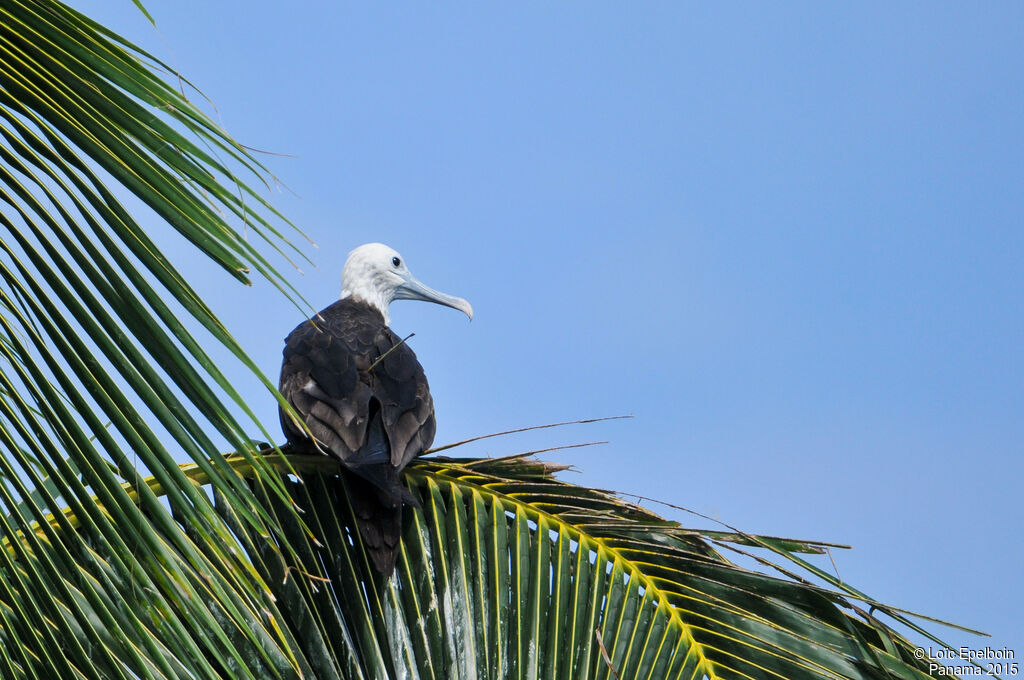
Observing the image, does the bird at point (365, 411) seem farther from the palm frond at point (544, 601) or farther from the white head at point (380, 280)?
the white head at point (380, 280)

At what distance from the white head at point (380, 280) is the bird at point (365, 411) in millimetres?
1763

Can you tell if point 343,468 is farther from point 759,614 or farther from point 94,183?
point 94,183

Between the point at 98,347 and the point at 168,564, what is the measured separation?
0.26m

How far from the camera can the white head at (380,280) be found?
6.28m

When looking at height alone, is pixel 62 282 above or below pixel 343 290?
below

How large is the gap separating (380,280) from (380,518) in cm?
358

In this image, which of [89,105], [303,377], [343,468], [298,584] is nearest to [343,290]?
[303,377]

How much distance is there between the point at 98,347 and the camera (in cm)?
123

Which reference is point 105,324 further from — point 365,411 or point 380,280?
→ point 380,280

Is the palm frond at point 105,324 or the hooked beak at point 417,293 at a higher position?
the hooked beak at point 417,293

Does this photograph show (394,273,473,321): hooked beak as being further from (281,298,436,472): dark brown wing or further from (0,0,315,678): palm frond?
(0,0,315,678): palm frond

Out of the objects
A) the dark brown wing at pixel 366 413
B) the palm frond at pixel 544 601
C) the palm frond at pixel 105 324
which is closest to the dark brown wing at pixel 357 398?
the dark brown wing at pixel 366 413

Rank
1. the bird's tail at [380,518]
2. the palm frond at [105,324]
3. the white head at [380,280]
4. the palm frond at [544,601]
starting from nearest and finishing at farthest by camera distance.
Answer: the palm frond at [105,324] → the palm frond at [544,601] → the bird's tail at [380,518] → the white head at [380,280]

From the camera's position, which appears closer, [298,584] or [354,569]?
[298,584]
